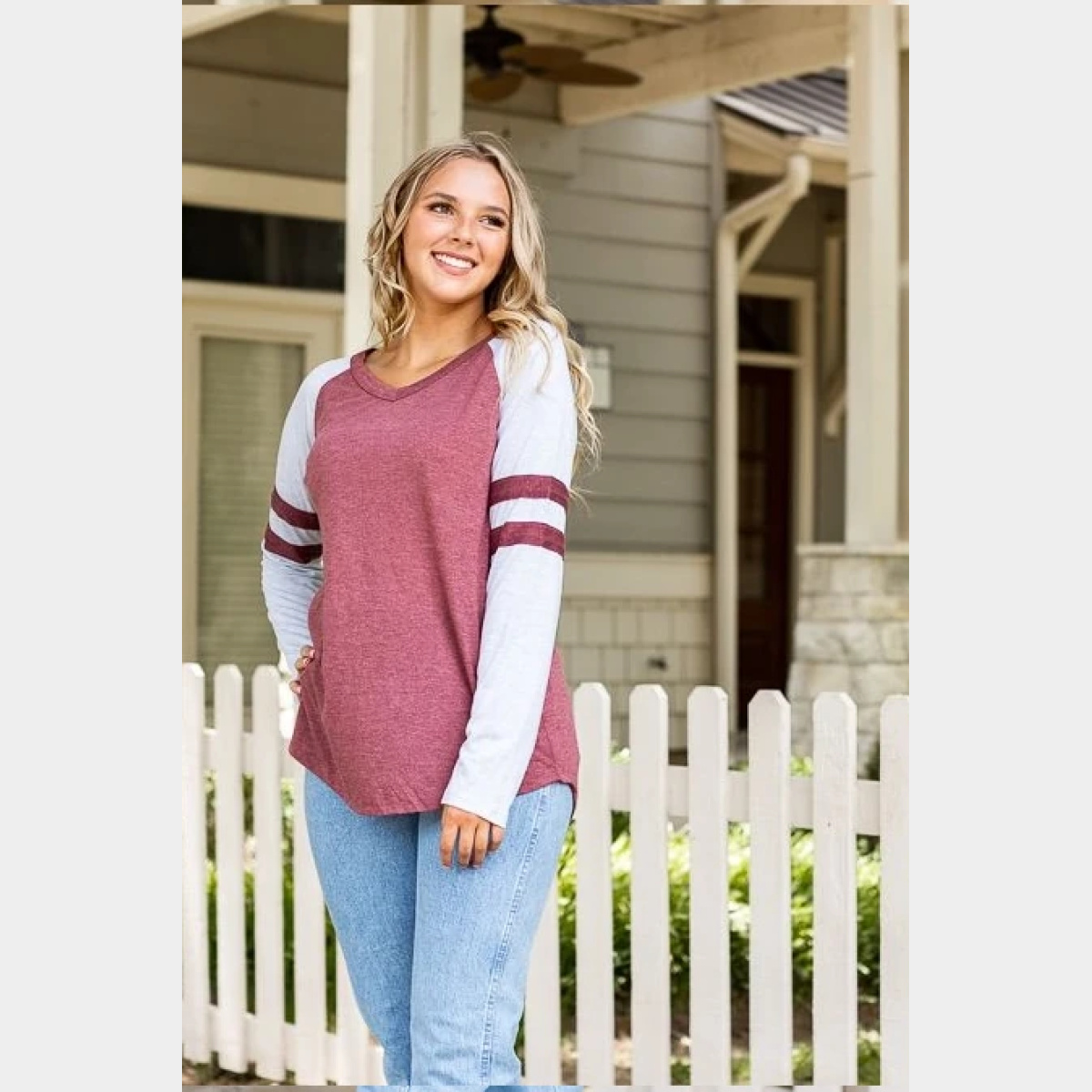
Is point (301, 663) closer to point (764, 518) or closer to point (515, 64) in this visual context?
point (515, 64)

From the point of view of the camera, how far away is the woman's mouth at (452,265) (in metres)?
2.29

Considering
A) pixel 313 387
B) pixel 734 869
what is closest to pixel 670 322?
pixel 734 869

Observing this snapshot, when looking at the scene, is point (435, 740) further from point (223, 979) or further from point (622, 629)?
point (622, 629)

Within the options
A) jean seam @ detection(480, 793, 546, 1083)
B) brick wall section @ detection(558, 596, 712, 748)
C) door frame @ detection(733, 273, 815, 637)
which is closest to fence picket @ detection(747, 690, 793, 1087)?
jean seam @ detection(480, 793, 546, 1083)

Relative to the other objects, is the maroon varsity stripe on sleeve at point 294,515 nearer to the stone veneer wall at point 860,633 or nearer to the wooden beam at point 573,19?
the stone veneer wall at point 860,633

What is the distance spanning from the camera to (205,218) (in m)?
7.64

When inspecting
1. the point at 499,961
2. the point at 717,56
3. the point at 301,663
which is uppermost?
the point at 717,56

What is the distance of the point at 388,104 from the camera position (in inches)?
213

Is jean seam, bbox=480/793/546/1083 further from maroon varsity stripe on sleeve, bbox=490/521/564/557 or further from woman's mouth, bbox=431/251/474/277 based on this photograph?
woman's mouth, bbox=431/251/474/277

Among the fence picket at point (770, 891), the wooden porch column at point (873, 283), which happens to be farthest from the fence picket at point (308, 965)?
the wooden porch column at point (873, 283)

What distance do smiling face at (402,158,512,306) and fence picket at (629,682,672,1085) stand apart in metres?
1.44

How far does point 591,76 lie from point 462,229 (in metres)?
5.49

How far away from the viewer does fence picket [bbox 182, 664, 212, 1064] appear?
4.49m

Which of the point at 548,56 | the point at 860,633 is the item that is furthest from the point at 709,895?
the point at 548,56
